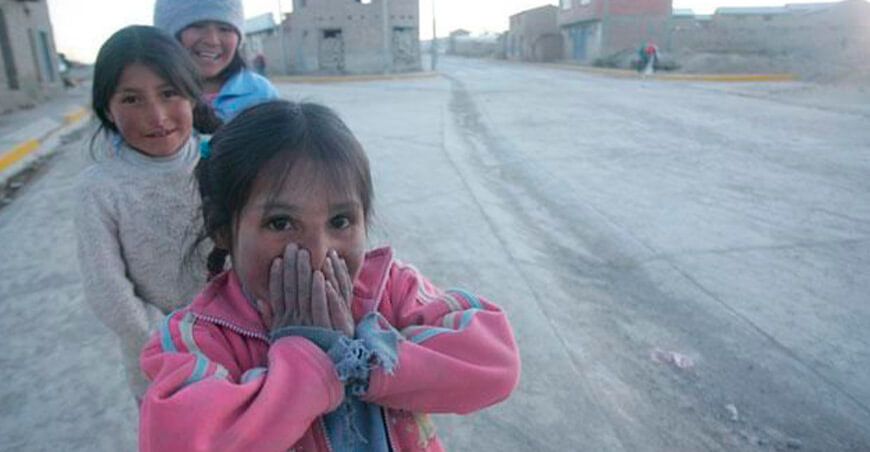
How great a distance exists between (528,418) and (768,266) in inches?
97.3

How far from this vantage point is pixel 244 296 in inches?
51.0

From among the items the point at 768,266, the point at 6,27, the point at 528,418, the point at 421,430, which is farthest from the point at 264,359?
the point at 6,27

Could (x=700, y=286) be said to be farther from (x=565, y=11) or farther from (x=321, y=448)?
(x=565, y=11)

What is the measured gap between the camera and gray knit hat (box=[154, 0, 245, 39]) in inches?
90.8

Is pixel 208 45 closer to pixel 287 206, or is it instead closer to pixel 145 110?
pixel 145 110

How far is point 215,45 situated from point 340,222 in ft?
4.71

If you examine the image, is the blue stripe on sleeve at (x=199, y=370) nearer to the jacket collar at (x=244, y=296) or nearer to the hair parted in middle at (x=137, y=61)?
the jacket collar at (x=244, y=296)

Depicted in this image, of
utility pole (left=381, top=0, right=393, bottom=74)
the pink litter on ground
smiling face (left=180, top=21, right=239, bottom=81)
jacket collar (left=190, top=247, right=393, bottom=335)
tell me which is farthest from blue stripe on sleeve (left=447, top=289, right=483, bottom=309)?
utility pole (left=381, top=0, right=393, bottom=74)

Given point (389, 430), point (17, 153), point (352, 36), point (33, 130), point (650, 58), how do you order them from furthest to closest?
point (352, 36)
point (650, 58)
point (33, 130)
point (17, 153)
point (389, 430)

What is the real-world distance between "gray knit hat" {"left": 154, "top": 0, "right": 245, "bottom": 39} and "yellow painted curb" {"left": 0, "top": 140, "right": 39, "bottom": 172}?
7369 millimetres

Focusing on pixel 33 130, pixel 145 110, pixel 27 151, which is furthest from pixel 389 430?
pixel 33 130

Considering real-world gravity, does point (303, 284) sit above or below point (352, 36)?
below

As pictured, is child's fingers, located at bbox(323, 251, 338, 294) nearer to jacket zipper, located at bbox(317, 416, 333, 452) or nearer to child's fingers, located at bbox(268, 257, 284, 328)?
child's fingers, located at bbox(268, 257, 284, 328)

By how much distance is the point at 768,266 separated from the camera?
165 inches
